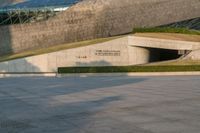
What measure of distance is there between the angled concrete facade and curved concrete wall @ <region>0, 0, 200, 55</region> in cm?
492

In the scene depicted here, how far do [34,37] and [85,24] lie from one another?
12.7 ft

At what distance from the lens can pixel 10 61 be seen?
33.2 metres

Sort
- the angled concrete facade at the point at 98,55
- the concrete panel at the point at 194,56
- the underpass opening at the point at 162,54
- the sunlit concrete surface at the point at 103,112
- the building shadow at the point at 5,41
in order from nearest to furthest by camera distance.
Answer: the sunlit concrete surface at the point at 103,112 → the concrete panel at the point at 194,56 → the angled concrete facade at the point at 98,55 → the underpass opening at the point at 162,54 → the building shadow at the point at 5,41

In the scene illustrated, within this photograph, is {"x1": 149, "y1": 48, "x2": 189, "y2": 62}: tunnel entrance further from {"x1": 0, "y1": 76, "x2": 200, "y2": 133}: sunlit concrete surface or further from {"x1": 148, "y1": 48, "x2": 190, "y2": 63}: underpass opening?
{"x1": 0, "y1": 76, "x2": 200, "y2": 133}: sunlit concrete surface

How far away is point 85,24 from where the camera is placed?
38.6 metres

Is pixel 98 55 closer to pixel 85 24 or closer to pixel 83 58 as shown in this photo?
pixel 83 58

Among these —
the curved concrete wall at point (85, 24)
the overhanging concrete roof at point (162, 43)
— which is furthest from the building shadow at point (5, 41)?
the overhanging concrete roof at point (162, 43)

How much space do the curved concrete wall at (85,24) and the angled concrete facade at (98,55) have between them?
492 cm

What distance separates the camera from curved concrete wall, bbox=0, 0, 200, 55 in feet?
125

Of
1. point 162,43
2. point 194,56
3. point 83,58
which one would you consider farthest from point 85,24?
point 194,56

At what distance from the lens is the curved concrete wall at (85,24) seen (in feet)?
125

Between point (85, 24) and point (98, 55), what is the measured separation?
5464 mm

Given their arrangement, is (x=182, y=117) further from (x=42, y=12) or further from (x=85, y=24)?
(x=42, y=12)

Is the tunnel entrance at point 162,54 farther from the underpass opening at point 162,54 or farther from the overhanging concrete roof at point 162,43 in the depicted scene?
the overhanging concrete roof at point 162,43
